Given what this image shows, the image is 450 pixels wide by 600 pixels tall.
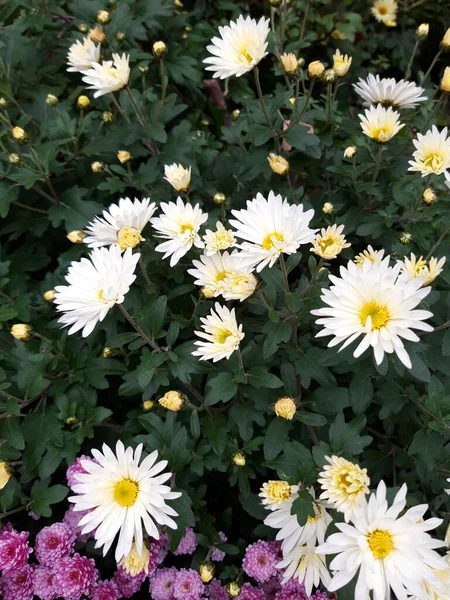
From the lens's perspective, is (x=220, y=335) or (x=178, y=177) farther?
(x=178, y=177)

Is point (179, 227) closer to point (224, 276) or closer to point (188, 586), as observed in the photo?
point (224, 276)

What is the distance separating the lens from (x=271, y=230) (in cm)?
165

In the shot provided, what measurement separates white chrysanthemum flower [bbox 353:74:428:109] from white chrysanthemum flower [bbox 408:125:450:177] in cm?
24

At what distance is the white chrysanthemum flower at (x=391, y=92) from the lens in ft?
6.71

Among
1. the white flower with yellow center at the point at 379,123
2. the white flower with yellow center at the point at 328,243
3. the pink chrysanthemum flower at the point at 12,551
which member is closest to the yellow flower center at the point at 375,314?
the white flower with yellow center at the point at 328,243

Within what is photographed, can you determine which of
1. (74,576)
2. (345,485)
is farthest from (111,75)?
(74,576)

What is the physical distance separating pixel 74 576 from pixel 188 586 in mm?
402

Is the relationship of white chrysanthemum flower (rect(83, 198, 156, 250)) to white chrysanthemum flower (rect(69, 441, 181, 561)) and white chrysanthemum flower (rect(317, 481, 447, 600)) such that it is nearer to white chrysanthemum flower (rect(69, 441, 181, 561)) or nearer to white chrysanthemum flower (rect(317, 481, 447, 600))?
white chrysanthemum flower (rect(69, 441, 181, 561))

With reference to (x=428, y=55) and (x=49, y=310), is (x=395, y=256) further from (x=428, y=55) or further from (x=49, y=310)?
(x=428, y=55)

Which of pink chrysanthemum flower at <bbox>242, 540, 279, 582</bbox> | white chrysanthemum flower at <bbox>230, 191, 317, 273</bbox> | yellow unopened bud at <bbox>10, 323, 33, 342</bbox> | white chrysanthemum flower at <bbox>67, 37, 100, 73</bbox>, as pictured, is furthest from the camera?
white chrysanthemum flower at <bbox>67, 37, 100, 73</bbox>

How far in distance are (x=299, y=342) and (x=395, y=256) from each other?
1.58 feet

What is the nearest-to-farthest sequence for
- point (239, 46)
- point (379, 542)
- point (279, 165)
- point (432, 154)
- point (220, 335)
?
point (379, 542)
point (220, 335)
point (432, 154)
point (279, 165)
point (239, 46)

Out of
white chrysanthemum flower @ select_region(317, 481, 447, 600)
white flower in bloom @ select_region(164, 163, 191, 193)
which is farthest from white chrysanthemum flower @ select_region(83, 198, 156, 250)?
white chrysanthemum flower @ select_region(317, 481, 447, 600)

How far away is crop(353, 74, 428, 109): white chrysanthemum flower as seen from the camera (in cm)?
204
